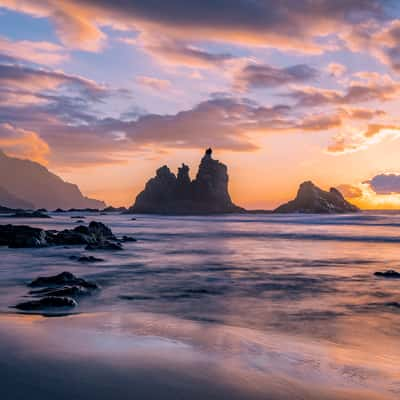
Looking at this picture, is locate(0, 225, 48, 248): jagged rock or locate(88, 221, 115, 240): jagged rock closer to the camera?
Answer: locate(0, 225, 48, 248): jagged rock

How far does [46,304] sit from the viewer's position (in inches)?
399

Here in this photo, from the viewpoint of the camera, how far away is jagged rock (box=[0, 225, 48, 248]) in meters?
28.3

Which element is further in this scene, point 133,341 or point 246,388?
point 133,341

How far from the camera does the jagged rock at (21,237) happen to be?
2827cm

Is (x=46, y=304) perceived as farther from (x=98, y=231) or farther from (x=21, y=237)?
(x=98, y=231)

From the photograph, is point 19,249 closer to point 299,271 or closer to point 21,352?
point 299,271

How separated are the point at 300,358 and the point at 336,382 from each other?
111 cm

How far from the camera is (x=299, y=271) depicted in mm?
19891

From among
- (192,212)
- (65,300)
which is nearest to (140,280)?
(65,300)

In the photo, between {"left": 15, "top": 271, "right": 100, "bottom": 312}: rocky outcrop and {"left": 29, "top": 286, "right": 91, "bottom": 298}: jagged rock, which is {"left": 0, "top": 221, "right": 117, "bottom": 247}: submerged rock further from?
{"left": 29, "top": 286, "right": 91, "bottom": 298}: jagged rock

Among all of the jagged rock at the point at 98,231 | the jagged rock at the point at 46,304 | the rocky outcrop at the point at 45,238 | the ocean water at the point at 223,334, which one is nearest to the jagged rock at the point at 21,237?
the rocky outcrop at the point at 45,238

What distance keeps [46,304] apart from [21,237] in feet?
67.1

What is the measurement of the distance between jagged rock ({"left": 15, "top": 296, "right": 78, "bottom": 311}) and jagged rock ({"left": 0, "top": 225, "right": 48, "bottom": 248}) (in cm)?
1948

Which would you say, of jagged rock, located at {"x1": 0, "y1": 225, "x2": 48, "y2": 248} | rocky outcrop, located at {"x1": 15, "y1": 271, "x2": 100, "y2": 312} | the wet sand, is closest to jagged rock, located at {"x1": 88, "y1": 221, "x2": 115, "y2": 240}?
jagged rock, located at {"x1": 0, "y1": 225, "x2": 48, "y2": 248}
